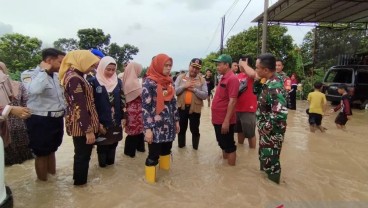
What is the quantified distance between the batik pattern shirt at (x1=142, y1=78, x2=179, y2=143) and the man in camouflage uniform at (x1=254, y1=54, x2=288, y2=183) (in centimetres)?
117

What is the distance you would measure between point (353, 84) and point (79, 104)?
1202 centimetres

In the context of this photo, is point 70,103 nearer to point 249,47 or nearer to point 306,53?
point 249,47

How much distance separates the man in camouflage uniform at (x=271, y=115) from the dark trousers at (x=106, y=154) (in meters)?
2.13

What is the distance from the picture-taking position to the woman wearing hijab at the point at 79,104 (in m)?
3.67

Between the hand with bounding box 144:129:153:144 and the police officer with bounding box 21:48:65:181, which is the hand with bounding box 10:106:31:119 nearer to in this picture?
the police officer with bounding box 21:48:65:181

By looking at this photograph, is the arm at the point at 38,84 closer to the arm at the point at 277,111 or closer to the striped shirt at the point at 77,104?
the striped shirt at the point at 77,104

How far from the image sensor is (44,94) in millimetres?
3912

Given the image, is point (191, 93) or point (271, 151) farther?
point (191, 93)

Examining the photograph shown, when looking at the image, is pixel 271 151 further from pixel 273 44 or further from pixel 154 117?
pixel 273 44

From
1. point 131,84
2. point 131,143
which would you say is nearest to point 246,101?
point 131,84

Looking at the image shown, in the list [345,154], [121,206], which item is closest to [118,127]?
[121,206]

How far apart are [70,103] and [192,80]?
7.91 feet

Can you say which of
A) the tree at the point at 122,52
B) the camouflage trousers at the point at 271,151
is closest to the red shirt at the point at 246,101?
the camouflage trousers at the point at 271,151

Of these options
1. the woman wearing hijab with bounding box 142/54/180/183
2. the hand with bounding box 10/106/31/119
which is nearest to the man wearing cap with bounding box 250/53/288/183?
the woman wearing hijab with bounding box 142/54/180/183
